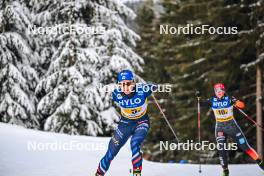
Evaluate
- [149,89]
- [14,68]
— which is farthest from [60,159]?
[14,68]

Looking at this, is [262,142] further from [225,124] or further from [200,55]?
[225,124]

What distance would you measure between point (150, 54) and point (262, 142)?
60.0 feet

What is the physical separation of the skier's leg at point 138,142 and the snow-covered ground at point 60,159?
141cm

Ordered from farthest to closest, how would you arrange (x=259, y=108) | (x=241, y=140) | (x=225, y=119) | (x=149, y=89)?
1. (x=259, y=108)
2. (x=225, y=119)
3. (x=241, y=140)
4. (x=149, y=89)

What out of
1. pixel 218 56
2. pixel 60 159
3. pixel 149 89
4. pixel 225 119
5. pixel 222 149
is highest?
pixel 218 56

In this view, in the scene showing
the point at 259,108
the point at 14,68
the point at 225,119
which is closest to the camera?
the point at 225,119

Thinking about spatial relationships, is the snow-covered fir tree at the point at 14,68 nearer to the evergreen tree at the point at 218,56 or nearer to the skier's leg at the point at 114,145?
the evergreen tree at the point at 218,56

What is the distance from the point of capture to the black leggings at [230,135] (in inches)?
334

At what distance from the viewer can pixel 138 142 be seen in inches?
265

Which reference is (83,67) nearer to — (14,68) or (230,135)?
(14,68)

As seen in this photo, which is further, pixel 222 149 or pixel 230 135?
pixel 230 135

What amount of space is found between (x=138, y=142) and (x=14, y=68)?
36.9 feet

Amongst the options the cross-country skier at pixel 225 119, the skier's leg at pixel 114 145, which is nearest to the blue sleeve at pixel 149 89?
the skier's leg at pixel 114 145

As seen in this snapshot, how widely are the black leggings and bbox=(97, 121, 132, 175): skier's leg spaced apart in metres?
2.63
